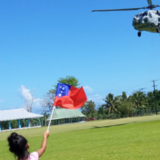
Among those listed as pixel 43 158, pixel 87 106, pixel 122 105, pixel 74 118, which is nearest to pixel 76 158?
pixel 43 158

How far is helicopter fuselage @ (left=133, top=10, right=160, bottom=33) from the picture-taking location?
2123 centimetres

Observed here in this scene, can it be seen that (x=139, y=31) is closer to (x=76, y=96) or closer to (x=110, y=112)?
(x=76, y=96)

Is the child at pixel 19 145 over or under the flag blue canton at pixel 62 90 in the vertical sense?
under

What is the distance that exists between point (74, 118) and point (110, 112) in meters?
22.0

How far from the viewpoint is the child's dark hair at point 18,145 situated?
3.89 m

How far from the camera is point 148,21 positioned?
21219 millimetres

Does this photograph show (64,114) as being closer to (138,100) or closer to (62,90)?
(138,100)

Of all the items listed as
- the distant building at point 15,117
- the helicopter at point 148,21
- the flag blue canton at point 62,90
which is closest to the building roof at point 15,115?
the distant building at point 15,117

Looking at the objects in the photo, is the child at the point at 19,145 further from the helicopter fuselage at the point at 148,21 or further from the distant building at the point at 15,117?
the distant building at the point at 15,117

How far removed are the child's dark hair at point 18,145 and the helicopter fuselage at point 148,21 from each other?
18592 mm

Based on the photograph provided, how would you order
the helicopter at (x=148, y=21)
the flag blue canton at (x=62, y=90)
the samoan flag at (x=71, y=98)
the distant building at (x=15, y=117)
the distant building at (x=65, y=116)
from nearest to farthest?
the flag blue canton at (x=62, y=90)
the samoan flag at (x=71, y=98)
the helicopter at (x=148, y=21)
the distant building at (x=15, y=117)
the distant building at (x=65, y=116)

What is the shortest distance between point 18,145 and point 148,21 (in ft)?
61.4

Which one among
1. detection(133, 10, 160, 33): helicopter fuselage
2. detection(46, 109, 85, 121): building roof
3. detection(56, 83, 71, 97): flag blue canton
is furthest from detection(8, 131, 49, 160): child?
detection(46, 109, 85, 121): building roof

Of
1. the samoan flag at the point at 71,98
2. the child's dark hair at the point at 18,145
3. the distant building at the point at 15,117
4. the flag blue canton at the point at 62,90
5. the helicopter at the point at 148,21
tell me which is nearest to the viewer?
the child's dark hair at the point at 18,145
